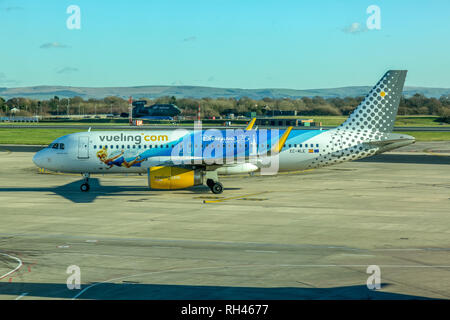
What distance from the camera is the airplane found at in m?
41.5

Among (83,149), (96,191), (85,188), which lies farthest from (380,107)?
(85,188)

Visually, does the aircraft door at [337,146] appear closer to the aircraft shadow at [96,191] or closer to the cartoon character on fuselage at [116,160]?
the aircraft shadow at [96,191]

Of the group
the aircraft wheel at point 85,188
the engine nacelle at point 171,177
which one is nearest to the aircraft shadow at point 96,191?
the aircraft wheel at point 85,188

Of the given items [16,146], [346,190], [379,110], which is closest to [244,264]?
[346,190]

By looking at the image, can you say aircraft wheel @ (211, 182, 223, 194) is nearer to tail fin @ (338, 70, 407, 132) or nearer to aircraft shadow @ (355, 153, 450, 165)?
tail fin @ (338, 70, 407, 132)

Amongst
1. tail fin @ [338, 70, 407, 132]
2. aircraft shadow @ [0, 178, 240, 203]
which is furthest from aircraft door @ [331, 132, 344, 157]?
aircraft shadow @ [0, 178, 240, 203]

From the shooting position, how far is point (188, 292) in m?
18.2

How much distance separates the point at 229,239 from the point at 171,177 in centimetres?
1257

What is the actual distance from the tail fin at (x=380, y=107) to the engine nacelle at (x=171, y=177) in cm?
1413

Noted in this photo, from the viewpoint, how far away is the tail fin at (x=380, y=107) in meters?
44.2

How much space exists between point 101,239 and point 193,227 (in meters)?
5.12

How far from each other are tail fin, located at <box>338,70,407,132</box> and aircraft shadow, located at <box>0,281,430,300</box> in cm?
2768

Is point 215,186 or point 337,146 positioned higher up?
point 337,146

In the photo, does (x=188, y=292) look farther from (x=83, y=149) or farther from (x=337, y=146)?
(x=337, y=146)
